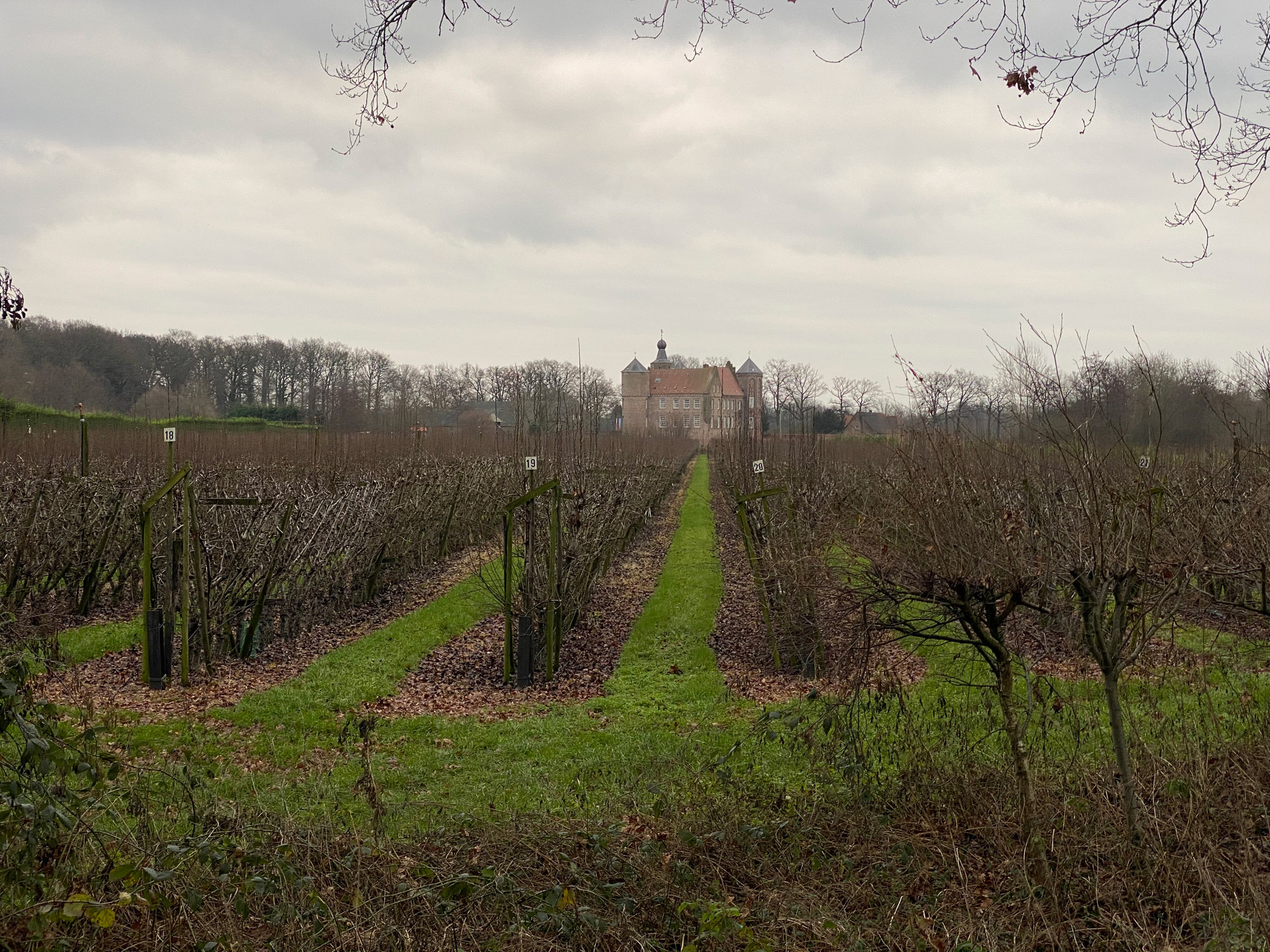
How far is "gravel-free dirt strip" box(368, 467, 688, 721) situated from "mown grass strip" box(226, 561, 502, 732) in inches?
6.9

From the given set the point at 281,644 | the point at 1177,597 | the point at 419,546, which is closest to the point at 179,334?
the point at 419,546

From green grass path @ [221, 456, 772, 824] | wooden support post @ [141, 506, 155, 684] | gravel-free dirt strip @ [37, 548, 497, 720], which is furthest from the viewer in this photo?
wooden support post @ [141, 506, 155, 684]

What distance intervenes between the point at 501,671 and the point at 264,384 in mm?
57343

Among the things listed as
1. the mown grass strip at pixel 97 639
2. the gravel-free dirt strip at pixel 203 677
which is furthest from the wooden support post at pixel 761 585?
the mown grass strip at pixel 97 639

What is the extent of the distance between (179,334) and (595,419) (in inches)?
2301

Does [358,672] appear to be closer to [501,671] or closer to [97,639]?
[501,671]

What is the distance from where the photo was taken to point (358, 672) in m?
9.41

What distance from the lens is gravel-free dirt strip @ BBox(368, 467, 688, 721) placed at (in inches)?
338

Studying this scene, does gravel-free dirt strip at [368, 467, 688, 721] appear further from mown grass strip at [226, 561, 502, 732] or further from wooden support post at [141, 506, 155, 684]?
wooden support post at [141, 506, 155, 684]

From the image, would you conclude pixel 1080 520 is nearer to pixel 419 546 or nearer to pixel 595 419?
pixel 595 419

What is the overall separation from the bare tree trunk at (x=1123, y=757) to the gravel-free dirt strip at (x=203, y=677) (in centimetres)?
647

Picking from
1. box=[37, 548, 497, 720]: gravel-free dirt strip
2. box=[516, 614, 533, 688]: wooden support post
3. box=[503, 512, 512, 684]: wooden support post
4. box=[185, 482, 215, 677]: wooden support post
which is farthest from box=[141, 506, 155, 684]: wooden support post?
box=[516, 614, 533, 688]: wooden support post

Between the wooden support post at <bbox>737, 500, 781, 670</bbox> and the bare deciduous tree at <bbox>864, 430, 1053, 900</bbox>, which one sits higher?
the bare deciduous tree at <bbox>864, 430, 1053, 900</bbox>

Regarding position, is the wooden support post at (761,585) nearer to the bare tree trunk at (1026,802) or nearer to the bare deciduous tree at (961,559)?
the bare deciduous tree at (961,559)
